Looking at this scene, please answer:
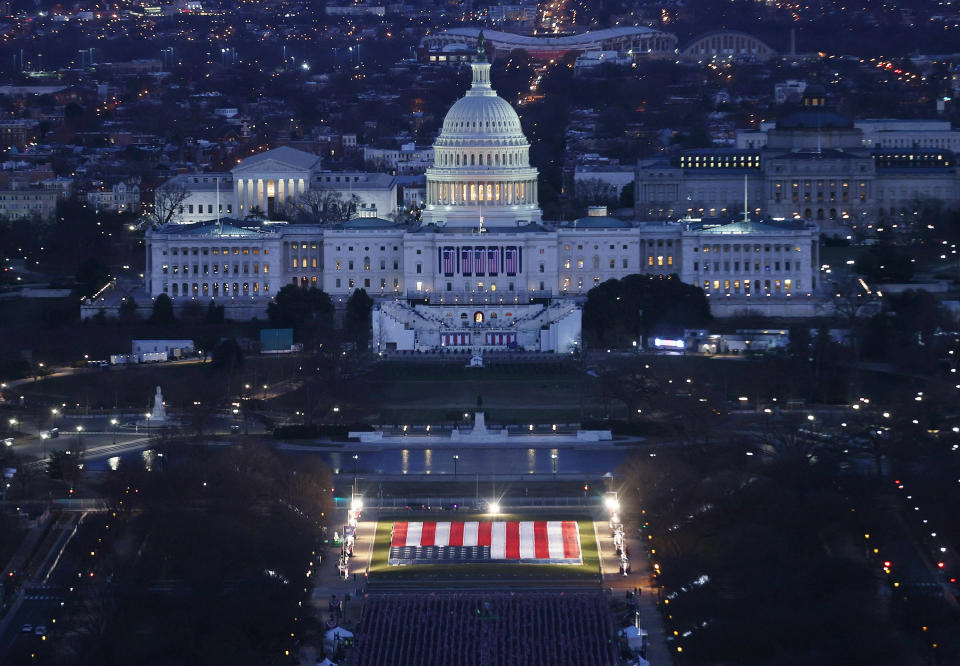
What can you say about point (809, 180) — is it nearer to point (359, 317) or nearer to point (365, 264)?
Result: point (365, 264)

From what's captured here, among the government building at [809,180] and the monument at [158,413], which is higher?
the government building at [809,180]

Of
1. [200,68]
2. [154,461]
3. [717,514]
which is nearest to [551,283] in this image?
[154,461]

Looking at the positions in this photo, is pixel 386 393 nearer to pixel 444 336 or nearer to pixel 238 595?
pixel 444 336

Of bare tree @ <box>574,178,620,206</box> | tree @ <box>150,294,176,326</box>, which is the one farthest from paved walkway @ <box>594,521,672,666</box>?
bare tree @ <box>574,178,620,206</box>

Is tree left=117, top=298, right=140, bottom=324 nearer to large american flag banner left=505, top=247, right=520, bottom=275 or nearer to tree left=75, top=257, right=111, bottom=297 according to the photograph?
tree left=75, top=257, right=111, bottom=297

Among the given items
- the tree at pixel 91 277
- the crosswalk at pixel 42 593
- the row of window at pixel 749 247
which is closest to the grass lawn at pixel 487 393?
the row of window at pixel 749 247

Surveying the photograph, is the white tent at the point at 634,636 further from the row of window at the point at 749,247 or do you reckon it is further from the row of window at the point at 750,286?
the row of window at the point at 749,247
